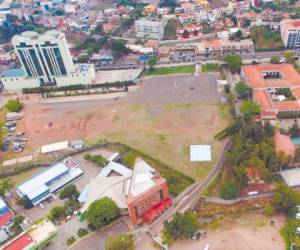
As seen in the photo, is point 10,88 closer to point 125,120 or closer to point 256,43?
point 125,120

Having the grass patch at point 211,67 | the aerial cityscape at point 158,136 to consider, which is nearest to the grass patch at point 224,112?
the aerial cityscape at point 158,136

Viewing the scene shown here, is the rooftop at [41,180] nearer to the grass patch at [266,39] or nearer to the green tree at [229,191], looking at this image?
the green tree at [229,191]

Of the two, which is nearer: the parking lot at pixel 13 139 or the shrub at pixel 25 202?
the shrub at pixel 25 202

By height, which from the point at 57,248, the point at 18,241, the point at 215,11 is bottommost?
the point at 57,248

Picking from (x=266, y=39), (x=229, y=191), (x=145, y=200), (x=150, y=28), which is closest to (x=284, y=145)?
(x=229, y=191)

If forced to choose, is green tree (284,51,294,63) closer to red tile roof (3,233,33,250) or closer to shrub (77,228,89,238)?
shrub (77,228,89,238)

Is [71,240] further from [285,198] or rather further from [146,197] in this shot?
[285,198]

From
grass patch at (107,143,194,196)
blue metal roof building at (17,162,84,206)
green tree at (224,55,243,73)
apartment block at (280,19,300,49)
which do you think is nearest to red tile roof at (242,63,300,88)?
green tree at (224,55,243,73)

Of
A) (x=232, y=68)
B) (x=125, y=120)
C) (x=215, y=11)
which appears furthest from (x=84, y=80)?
(x=215, y=11)
